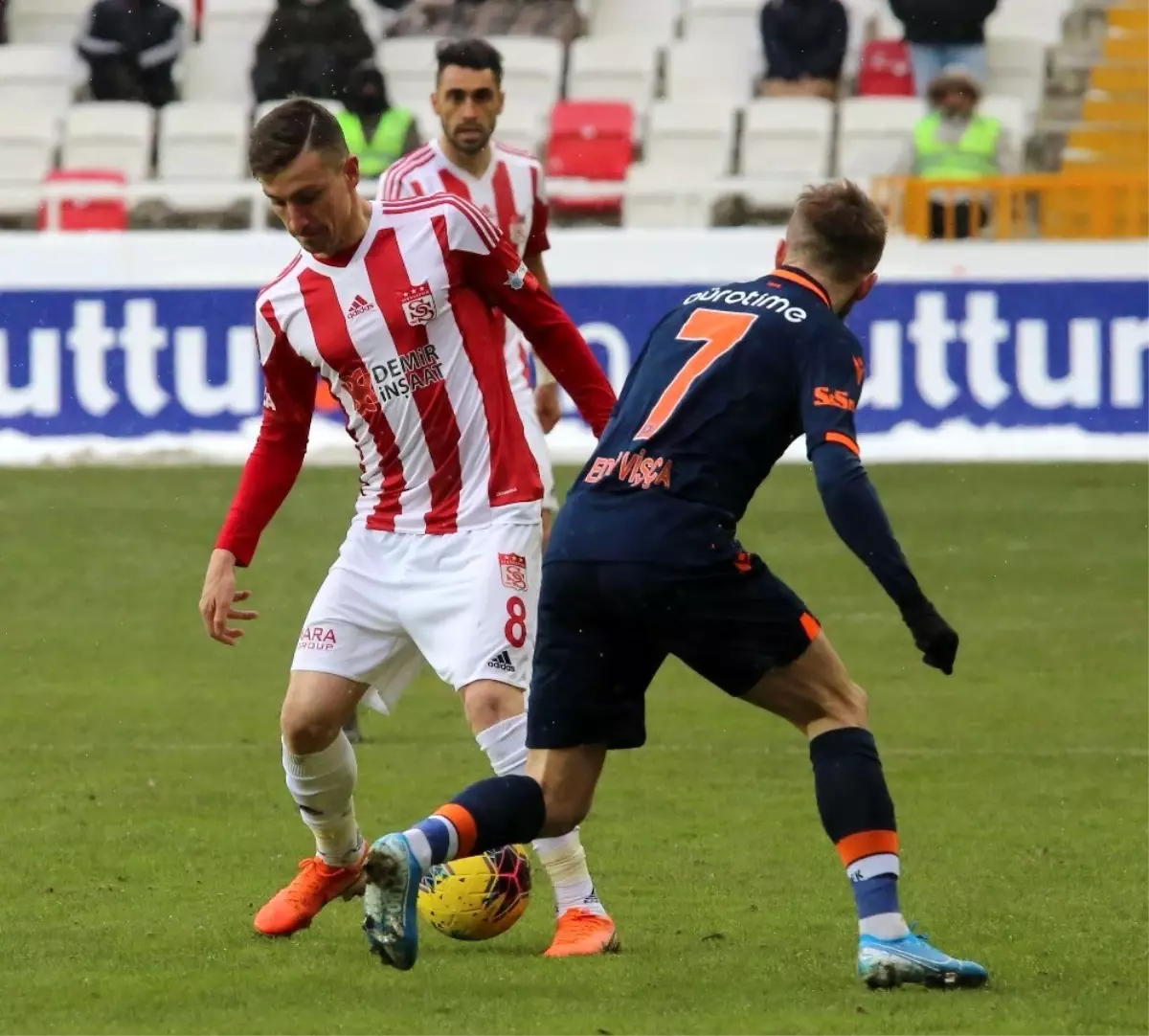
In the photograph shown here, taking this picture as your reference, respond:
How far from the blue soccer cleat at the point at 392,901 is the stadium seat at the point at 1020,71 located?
618 inches

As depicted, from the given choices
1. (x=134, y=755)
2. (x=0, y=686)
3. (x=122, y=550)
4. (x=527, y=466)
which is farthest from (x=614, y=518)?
(x=122, y=550)

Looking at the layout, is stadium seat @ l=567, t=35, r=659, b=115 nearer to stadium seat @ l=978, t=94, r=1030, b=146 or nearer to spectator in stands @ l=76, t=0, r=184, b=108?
stadium seat @ l=978, t=94, r=1030, b=146

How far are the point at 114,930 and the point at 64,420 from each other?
9.75m

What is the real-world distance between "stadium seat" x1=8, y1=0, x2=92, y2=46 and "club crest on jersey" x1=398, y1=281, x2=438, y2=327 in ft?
55.7

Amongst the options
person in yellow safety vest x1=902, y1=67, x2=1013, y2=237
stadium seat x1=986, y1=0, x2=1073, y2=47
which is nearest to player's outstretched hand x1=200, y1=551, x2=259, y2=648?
person in yellow safety vest x1=902, y1=67, x2=1013, y2=237

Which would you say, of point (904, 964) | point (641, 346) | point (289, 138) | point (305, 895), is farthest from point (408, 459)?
point (641, 346)

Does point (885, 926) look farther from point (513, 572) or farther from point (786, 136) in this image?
point (786, 136)

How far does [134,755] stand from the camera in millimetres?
8555

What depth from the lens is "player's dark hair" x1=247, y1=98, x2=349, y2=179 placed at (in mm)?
5508

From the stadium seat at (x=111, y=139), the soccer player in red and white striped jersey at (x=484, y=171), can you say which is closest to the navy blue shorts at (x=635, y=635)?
the soccer player in red and white striped jersey at (x=484, y=171)

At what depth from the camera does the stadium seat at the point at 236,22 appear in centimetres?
2100

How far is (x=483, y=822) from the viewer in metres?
5.11

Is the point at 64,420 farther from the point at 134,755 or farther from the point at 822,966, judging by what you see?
the point at 822,966

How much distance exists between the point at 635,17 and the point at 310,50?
10.6 feet
